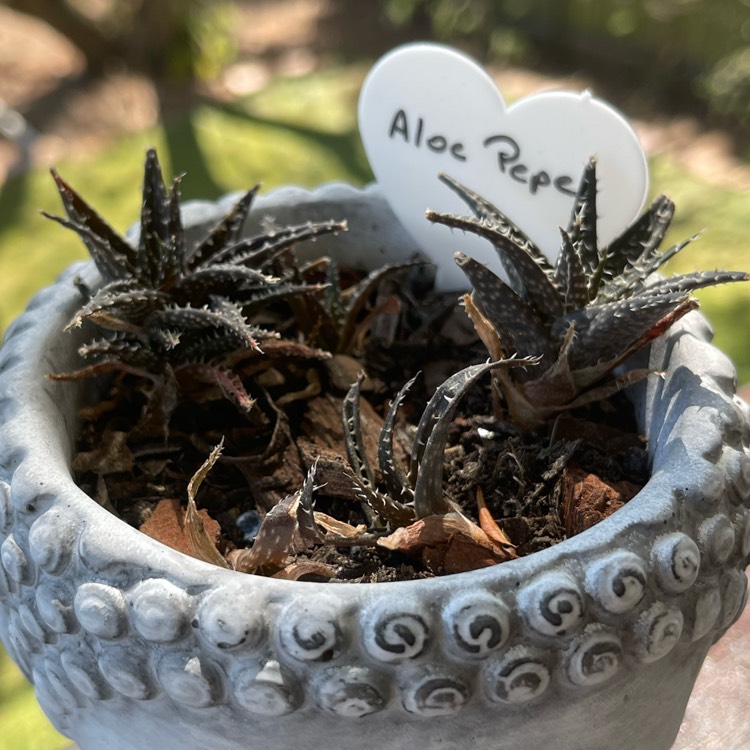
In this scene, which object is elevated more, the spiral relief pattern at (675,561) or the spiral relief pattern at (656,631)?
the spiral relief pattern at (675,561)

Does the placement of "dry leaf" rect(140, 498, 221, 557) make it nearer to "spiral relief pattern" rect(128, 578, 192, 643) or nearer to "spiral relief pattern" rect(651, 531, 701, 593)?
"spiral relief pattern" rect(128, 578, 192, 643)

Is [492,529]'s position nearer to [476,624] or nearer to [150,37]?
[476,624]

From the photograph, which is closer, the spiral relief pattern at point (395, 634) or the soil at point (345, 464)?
the spiral relief pattern at point (395, 634)

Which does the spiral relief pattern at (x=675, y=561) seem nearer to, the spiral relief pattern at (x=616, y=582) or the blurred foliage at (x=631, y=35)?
the spiral relief pattern at (x=616, y=582)

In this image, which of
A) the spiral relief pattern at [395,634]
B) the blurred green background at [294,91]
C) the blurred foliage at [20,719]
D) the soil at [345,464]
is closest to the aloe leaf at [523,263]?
the soil at [345,464]

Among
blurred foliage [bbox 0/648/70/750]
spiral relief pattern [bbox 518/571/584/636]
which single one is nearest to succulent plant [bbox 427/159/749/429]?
spiral relief pattern [bbox 518/571/584/636]

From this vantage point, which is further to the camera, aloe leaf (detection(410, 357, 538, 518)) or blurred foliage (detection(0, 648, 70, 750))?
blurred foliage (detection(0, 648, 70, 750))

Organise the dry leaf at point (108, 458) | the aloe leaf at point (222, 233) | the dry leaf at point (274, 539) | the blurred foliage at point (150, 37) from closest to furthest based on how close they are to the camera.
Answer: the dry leaf at point (274, 539) < the dry leaf at point (108, 458) < the aloe leaf at point (222, 233) < the blurred foliage at point (150, 37)

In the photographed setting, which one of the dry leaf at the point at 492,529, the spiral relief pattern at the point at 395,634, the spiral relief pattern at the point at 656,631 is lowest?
the spiral relief pattern at the point at 656,631
